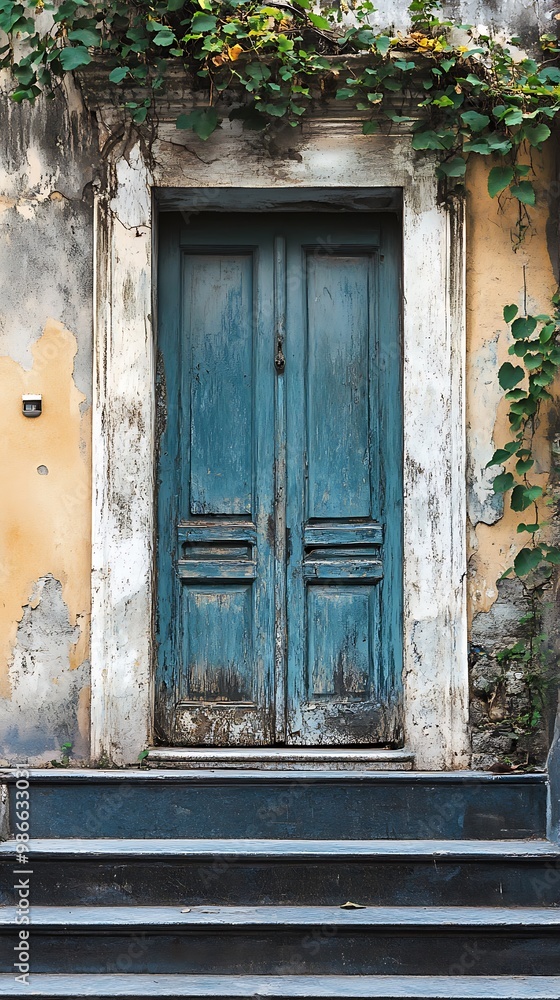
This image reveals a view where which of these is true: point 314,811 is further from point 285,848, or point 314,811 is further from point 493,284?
point 493,284

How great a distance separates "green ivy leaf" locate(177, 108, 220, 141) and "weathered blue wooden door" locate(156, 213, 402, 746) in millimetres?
461

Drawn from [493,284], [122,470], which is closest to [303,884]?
[122,470]

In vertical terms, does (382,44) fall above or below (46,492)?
above

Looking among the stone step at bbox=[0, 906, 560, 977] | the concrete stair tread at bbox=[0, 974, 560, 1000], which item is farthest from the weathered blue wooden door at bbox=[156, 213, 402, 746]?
the concrete stair tread at bbox=[0, 974, 560, 1000]

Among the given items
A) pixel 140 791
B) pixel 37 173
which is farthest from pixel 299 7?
pixel 140 791

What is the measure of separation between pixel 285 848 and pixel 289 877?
0.12m

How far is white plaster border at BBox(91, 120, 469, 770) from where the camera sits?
426 centimetres

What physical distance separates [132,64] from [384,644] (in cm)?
280

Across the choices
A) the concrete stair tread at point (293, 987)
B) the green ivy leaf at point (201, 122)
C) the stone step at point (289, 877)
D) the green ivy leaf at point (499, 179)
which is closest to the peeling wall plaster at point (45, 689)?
the stone step at point (289, 877)

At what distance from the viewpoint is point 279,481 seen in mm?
4574

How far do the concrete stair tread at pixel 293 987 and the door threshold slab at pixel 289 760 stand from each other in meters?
A: 1.01

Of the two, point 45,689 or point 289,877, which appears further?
point 45,689

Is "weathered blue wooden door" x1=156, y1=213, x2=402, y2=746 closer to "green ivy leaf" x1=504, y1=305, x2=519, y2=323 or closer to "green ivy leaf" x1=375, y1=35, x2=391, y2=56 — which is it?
"green ivy leaf" x1=504, y1=305, x2=519, y2=323

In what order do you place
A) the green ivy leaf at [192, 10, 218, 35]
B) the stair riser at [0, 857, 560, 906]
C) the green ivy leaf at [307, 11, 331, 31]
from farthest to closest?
the green ivy leaf at [307, 11, 331, 31], the green ivy leaf at [192, 10, 218, 35], the stair riser at [0, 857, 560, 906]
